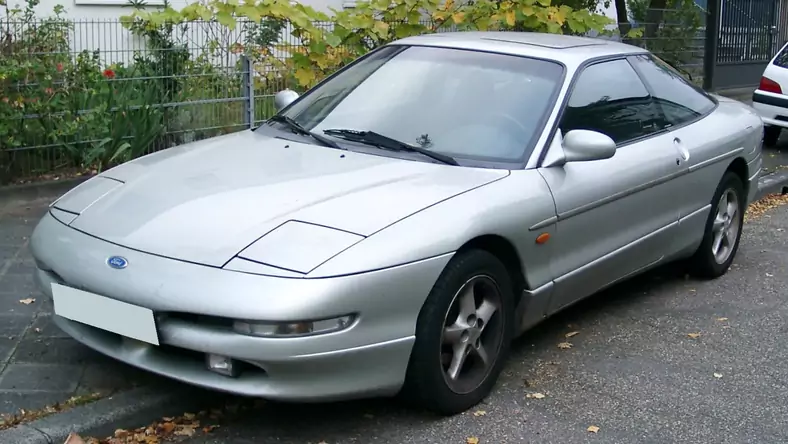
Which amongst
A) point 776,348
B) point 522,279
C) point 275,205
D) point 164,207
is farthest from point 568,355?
point 164,207

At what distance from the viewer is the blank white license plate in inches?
138

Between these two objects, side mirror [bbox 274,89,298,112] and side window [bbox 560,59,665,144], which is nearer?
side window [bbox 560,59,665,144]

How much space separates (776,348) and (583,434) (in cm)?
168

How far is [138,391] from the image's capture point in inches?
155

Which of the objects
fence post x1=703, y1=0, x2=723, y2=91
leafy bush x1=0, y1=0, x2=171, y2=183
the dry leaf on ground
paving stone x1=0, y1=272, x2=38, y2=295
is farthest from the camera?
fence post x1=703, y1=0, x2=723, y2=91

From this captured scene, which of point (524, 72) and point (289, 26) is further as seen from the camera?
point (289, 26)

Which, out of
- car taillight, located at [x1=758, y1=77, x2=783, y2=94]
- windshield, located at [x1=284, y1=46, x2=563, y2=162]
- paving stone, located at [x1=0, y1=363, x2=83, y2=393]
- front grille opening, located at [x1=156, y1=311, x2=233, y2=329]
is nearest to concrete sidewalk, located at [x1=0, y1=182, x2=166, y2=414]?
paving stone, located at [x1=0, y1=363, x2=83, y2=393]

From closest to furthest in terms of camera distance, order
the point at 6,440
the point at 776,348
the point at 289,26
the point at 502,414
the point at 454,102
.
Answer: the point at 6,440 < the point at 502,414 < the point at 454,102 < the point at 776,348 < the point at 289,26

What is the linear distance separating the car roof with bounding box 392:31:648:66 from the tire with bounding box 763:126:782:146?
7.08 m

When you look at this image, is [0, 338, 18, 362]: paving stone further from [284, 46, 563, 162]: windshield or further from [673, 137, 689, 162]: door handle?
[673, 137, 689, 162]: door handle

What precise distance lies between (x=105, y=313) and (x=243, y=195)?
28.9 inches

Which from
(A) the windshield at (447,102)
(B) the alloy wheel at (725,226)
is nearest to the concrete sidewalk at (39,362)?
(A) the windshield at (447,102)

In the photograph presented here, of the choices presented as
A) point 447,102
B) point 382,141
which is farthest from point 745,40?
point 382,141

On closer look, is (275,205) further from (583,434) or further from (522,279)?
(583,434)
